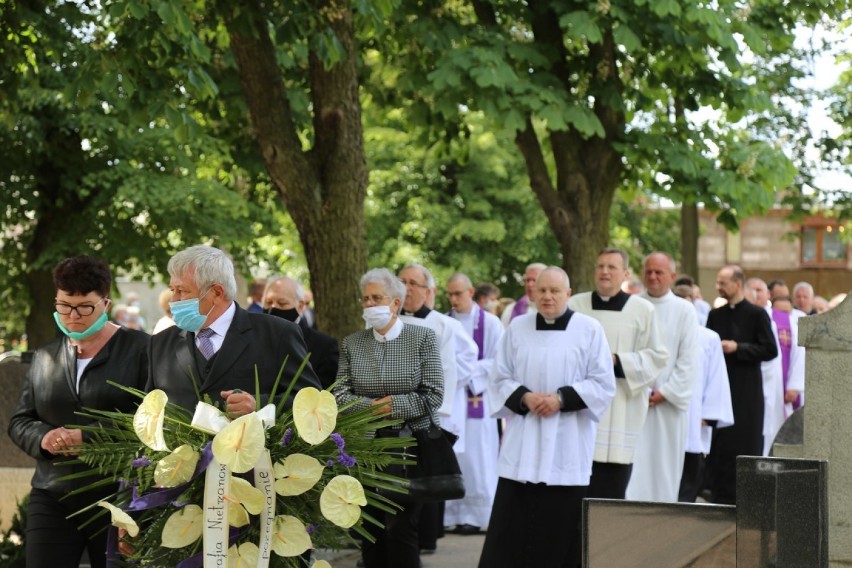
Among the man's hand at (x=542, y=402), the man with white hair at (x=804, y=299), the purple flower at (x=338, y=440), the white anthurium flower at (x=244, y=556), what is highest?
the man with white hair at (x=804, y=299)

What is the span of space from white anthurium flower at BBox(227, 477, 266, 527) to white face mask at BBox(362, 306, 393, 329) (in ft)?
10.8

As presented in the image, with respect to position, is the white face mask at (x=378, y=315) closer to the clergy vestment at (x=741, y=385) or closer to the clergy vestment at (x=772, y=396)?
the clergy vestment at (x=741, y=385)

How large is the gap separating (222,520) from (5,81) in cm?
719

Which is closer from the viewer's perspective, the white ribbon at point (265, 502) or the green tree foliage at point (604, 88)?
the white ribbon at point (265, 502)

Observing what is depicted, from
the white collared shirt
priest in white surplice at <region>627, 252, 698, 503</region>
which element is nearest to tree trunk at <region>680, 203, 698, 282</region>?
priest in white surplice at <region>627, 252, 698, 503</region>

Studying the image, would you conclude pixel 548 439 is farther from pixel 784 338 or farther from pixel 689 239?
pixel 689 239

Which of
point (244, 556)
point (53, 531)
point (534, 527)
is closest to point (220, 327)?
point (244, 556)

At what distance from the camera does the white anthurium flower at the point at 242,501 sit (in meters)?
5.46

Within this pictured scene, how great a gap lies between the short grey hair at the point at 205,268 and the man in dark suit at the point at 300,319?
3.25 meters

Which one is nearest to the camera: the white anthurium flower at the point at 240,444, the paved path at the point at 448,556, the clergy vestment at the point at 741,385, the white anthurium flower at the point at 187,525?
the white anthurium flower at the point at 240,444

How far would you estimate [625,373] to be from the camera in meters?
10.3

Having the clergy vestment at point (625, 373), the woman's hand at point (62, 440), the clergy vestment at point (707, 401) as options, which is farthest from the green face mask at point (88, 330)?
the clergy vestment at point (707, 401)

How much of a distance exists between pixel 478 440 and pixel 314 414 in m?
8.78

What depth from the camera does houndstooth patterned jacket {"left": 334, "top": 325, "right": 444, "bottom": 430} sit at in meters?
8.77
